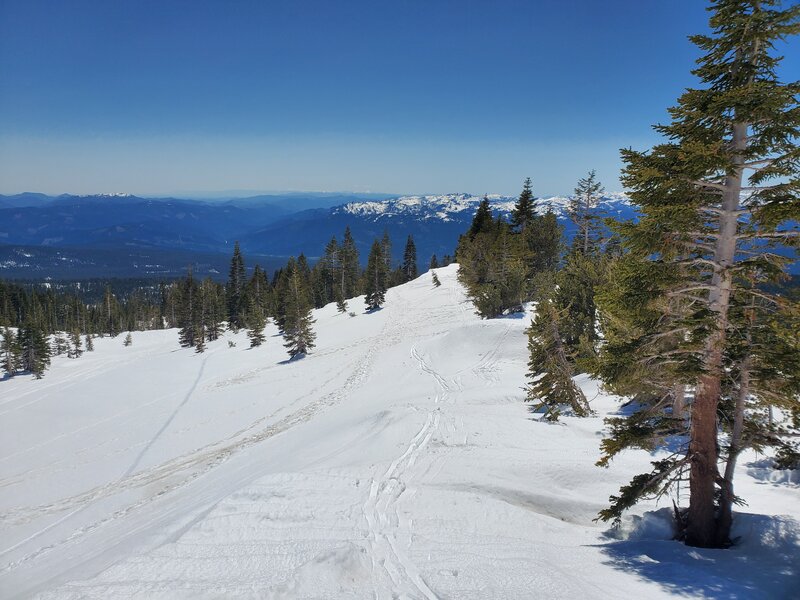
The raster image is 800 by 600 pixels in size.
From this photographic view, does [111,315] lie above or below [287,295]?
below

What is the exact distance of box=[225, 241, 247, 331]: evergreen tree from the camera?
7781cm

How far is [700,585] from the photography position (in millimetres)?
6465

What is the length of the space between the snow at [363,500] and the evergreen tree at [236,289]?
46.0 m

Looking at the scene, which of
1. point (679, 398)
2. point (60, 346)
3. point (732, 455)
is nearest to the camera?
point (732, 455)

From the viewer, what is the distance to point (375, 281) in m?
63.5

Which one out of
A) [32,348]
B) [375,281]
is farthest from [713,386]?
[32,348]

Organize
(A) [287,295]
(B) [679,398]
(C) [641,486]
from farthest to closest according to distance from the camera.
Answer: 1. (A) [287,295]
2. (B) [679,398]
3. (C) [641,486]

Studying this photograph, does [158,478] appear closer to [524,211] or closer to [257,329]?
[257,329]

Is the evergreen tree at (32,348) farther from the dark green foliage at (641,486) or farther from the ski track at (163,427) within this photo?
the dark green foliage at (641,486)

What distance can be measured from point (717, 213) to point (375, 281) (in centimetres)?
5710

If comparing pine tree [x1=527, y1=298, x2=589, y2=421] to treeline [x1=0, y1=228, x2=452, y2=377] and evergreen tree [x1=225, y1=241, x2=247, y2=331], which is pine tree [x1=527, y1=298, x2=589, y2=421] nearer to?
treeline [x1=0, y1=228, x2=452, y2=377]

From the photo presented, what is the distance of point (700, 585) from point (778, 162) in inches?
259

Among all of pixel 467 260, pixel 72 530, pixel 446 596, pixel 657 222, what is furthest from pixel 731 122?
pixel 467 260

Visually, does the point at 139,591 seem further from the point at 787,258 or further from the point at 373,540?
the point at 787,258
